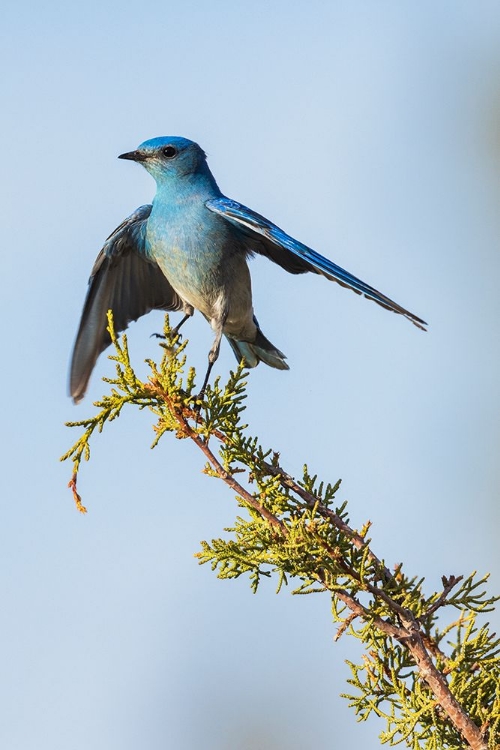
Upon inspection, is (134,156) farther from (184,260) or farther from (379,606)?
(379,606)

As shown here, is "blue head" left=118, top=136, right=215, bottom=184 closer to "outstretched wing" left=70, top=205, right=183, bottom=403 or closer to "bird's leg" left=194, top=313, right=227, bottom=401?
"outstretched wing" left=70, top=205, right=183, bottom=403

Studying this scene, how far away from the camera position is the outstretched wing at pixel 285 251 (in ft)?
15.6

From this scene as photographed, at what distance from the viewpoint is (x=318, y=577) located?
3.10 meters

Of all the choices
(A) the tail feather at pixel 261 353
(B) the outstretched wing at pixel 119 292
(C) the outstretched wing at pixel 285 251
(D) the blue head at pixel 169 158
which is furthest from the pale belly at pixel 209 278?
(D) the blue head at pixel 169 158

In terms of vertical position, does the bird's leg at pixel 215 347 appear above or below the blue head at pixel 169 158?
below

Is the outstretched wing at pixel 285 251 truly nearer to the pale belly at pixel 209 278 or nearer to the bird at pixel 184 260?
the bird at pixel 184 260

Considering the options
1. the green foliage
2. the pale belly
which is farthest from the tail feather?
the green foliage

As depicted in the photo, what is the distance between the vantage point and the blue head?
6.54m

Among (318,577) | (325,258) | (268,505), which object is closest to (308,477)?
(268,505)

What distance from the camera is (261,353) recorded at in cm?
661

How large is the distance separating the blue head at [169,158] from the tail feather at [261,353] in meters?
1.16

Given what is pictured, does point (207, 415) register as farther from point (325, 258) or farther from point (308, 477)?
point (325, 258)

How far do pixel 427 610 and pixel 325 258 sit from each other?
2.67 meters

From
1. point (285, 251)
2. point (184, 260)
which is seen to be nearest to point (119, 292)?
point (184, 260)
